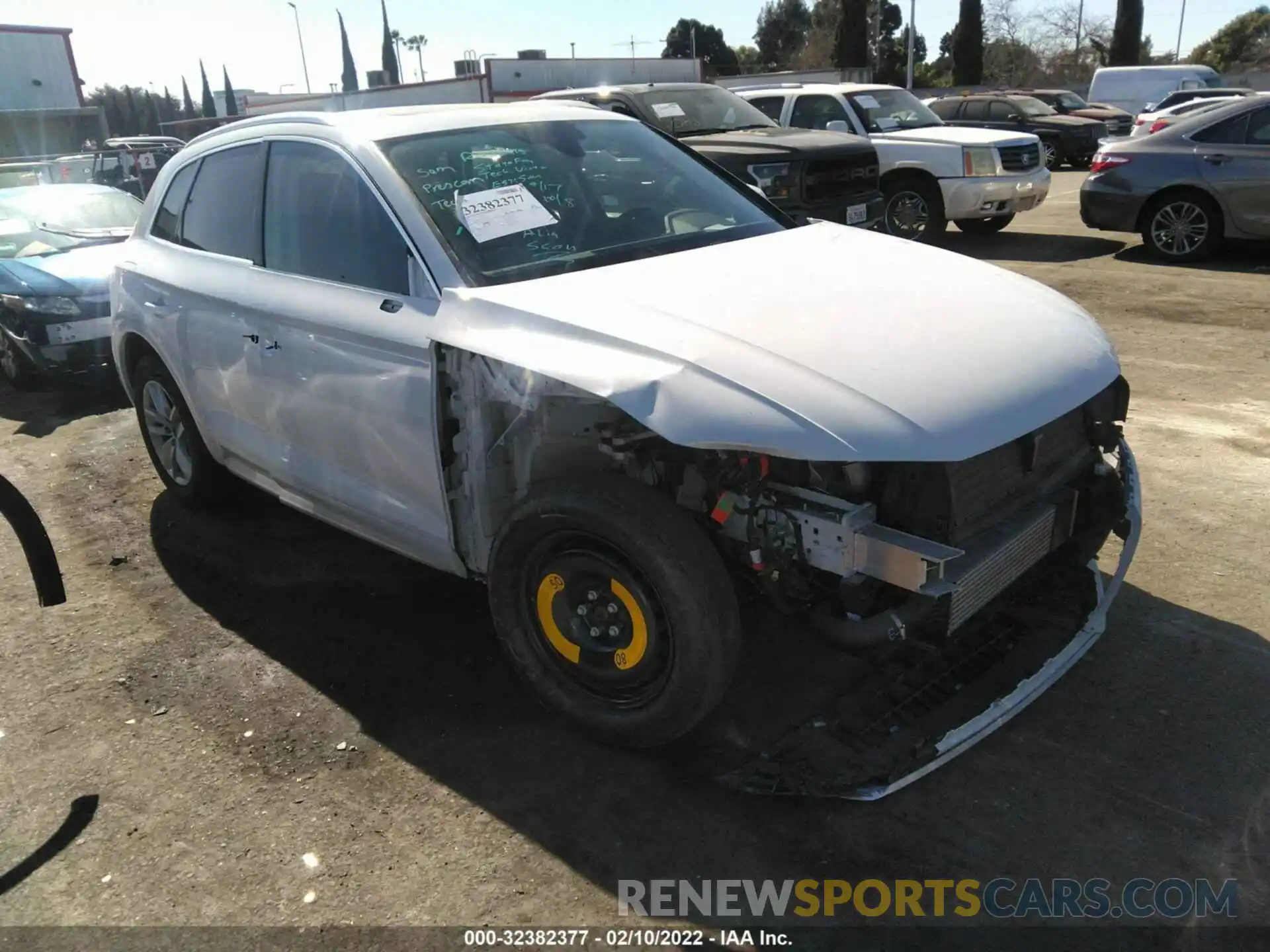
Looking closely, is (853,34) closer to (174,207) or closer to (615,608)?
(174,207)

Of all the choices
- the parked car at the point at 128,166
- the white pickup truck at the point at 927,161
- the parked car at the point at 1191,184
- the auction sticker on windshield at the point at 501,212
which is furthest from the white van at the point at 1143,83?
the auction sticker on windshield at the point at 501,212

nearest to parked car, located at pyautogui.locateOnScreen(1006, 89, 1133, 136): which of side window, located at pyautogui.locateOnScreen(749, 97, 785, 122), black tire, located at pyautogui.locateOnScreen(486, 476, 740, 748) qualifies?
side window, located at pyautogui.locateOnScreen(749, 97, 785, 122)

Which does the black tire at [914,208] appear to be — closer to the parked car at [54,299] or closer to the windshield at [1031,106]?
the parked car at [54,299]

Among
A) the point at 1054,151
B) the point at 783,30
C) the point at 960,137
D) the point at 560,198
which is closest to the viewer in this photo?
the point at 560,198

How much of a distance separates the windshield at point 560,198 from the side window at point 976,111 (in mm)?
16891

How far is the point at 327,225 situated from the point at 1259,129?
9816mm

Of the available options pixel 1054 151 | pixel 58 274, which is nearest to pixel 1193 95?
pixel 1054 151

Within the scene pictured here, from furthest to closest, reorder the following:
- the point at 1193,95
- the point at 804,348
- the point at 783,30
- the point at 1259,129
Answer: the point at 783,30 < the point at 1193,95 < the point at 1259,129 < the point at 804,348

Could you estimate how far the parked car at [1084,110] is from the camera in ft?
74.0

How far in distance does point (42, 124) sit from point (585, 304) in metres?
47.7

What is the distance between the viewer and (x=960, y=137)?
11.6 meters

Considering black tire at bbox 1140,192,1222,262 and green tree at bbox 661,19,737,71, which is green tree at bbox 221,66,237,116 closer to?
green tree at bbox 661,19,737,71

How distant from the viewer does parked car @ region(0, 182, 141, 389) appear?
7.45 m

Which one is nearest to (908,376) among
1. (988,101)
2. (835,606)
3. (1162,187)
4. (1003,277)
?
(835,606)
